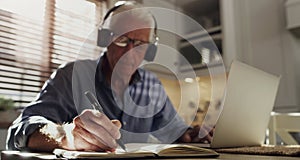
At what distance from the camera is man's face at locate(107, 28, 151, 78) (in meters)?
1.14

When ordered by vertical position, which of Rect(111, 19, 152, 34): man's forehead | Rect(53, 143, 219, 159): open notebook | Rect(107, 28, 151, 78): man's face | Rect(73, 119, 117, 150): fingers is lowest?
Rect(53, 143, 219, 159): open notebook

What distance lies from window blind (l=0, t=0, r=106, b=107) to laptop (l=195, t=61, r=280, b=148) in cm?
96

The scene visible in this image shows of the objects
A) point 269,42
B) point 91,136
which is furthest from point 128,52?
point 269,42

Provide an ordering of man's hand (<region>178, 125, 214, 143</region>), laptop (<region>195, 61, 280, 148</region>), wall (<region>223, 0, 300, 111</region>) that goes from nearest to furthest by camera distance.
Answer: laptop (<region>195, 61, 280, 148</region>), man's hand (<region>178, 125, 214, 143</region>), wall (<region>223, 0, 300, 111</region>)

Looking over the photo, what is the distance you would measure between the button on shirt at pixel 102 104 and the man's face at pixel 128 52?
6 cm

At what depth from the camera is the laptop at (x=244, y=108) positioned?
728 millimetres

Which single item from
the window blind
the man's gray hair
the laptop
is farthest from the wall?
the laptop

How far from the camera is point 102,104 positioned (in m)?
1.09

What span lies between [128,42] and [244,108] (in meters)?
0.56

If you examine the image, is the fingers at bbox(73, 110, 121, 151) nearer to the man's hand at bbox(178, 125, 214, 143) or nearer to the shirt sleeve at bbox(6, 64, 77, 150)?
the shirt sleeve at bbox(6, 64, 77, 150)

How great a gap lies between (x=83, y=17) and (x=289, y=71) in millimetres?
1573

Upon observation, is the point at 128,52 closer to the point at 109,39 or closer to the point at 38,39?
the point at 109,39

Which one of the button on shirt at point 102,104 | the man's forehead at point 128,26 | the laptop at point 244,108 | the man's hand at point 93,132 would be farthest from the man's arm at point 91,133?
the man's forehead at point 128,26

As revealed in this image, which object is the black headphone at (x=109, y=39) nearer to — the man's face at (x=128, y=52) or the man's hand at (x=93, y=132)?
the man's face at (x=128, y=52)
